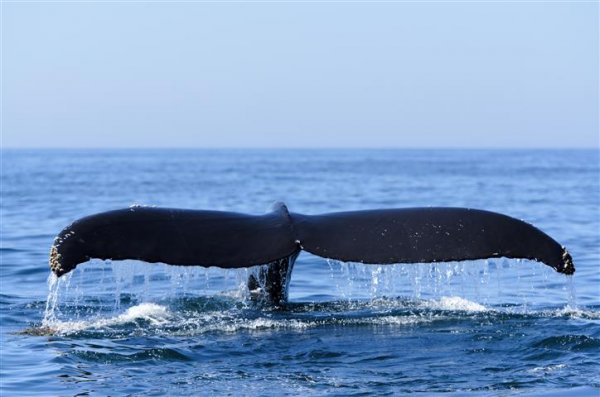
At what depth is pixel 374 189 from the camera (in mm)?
34719

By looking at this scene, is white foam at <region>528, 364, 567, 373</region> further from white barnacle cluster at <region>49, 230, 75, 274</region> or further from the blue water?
white barnacle cluster at <region>49, 230, 75, 274</region>

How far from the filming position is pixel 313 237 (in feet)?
23.6

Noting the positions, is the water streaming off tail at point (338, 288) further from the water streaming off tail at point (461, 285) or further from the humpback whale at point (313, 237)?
the humpback whale at point (313, 237)

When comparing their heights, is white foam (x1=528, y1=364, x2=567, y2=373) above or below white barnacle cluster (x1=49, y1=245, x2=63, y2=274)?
below

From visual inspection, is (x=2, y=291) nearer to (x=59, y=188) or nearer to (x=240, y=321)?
(x=240, y=321)

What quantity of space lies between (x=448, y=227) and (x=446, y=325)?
1248 millimetres

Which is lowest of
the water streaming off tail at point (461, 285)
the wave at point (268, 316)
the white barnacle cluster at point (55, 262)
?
the water streaming off tail at point (461, 285)

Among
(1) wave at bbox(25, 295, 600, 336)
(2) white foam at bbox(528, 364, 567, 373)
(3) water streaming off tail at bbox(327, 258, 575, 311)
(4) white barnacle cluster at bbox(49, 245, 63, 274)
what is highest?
(4) white barnacle cluster at bbox(49, 245, 63, 274)

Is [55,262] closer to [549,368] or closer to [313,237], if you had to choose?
[313,237]

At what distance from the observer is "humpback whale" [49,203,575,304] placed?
6785 mm

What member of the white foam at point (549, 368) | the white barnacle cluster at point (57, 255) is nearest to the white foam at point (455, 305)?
the white foam at point (549, 368)

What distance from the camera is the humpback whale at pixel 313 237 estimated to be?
679 centimetres

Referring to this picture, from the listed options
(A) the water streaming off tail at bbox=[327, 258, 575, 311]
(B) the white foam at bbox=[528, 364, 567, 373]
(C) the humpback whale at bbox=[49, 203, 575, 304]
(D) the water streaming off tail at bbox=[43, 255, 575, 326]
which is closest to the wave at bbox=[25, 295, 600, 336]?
(D) the water streaming off tail at bbox=[43, 255, 575, 326]

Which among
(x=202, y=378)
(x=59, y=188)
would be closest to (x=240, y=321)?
(x=202, y=378)
